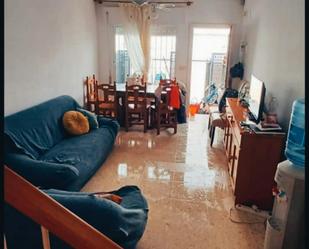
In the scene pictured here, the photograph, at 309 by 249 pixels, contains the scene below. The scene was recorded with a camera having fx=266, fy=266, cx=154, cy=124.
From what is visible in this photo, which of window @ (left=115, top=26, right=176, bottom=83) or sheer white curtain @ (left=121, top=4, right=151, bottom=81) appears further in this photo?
window @ (left=115, top=26, right=176, bottom=83)

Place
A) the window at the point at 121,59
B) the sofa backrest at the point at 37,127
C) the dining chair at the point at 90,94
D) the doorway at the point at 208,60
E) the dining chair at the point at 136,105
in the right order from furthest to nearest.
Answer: the doorway at the point at 208,60 < the window at the point at 121,59 < the dining chair at the point at 90,94 < the dining chair at the point at 136,105 < the sofa backrest at the point at 37,127

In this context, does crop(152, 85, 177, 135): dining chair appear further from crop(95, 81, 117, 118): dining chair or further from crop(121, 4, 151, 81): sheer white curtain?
crop(121, 4, 151, 81): sheer white curtain

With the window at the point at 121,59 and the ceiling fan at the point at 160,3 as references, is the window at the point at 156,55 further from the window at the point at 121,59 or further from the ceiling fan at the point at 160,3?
the ceiling fan at the point at 160,3

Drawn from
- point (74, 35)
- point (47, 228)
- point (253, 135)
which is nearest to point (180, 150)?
point (253, 135)

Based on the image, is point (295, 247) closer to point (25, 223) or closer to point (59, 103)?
point (25, 223)

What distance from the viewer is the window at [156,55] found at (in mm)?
5629

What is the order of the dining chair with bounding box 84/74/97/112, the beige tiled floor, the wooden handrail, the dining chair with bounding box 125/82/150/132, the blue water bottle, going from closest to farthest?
the wooden handrail → the blue water bottle → the beige tiled floor → the dining chair with bounding box 125/82/150/132 → the dining chair with bounding box 84/74/97/112

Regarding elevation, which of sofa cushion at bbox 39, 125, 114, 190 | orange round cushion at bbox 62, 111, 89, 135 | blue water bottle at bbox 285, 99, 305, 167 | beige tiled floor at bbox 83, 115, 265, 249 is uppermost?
blue water bottle at bbox 285, 99, 305, 167

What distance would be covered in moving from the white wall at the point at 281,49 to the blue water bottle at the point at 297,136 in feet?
1.22

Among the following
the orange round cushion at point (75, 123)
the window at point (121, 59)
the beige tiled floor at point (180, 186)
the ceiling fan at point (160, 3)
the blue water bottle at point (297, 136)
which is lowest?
the beige tiled floor at point (180, 186)

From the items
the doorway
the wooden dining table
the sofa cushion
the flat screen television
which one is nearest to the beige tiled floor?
the sofa cushion

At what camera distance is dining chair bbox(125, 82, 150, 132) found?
4629 millimetres

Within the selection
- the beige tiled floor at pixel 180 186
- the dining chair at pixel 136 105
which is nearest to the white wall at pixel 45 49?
the dining chair at pixel 136 105

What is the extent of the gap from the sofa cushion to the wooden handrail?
1.89 metres
